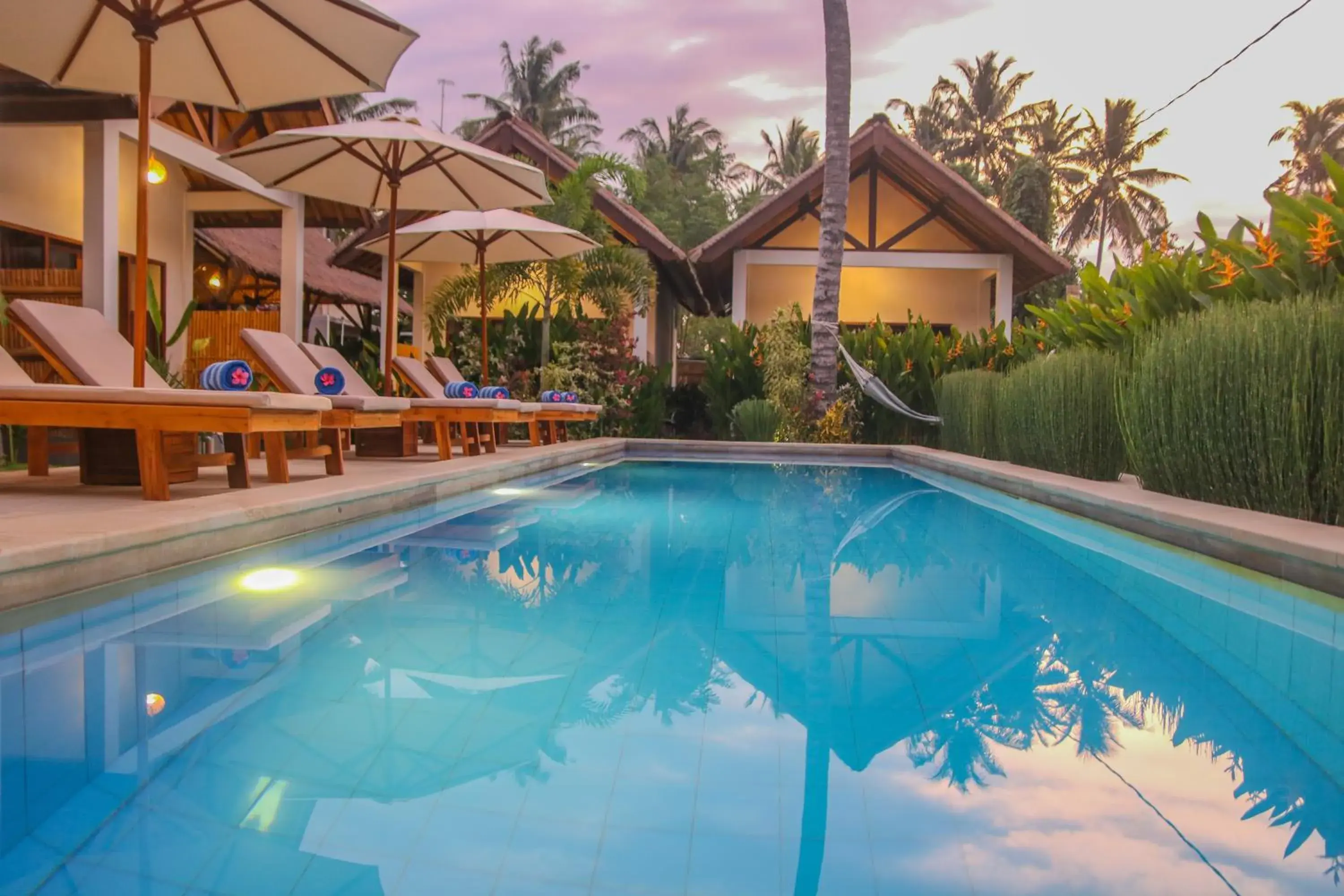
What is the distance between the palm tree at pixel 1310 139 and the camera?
43562 mm

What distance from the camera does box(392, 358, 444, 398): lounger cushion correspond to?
1034cm

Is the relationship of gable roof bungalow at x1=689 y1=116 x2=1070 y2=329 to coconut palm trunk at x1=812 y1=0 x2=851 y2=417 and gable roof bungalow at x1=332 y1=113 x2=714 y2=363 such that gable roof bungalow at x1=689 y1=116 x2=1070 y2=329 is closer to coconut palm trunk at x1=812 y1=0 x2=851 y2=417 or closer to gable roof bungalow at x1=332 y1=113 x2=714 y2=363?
gable roof bungalow at x1=332 y1=113 x2=714 y2=363

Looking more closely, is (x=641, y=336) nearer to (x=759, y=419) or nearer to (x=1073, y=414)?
(x=759, y=419)

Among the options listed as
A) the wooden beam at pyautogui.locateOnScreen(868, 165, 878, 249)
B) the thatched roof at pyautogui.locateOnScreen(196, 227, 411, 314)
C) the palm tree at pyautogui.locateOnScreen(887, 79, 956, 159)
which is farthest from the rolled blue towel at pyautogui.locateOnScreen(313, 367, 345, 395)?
the palm tree at pyautogui.locateOnScreen(887, 79, 956, 159)

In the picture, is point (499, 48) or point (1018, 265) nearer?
point (1018, 265)

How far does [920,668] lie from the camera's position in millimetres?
3225

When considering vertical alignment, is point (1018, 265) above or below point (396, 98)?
below

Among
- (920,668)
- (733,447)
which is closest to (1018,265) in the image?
(733,447)

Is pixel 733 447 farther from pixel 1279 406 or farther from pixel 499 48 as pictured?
pixel 499 48

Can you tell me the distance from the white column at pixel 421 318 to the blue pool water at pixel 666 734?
13646 mm

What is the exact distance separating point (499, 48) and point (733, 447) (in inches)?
1565

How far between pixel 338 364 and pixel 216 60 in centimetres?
275

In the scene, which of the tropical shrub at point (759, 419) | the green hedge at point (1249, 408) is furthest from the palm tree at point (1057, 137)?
the green hedge at point (1249, 408)

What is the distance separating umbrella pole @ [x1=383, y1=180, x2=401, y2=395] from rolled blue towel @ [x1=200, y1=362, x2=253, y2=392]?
12.5 feet
